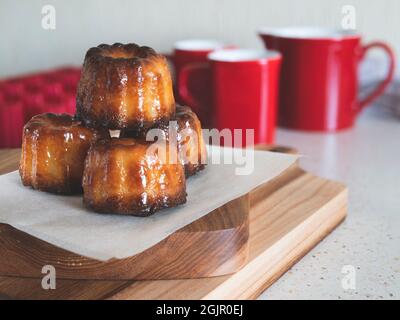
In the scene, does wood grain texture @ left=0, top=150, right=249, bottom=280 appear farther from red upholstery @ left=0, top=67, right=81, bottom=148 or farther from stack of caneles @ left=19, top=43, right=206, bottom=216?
red upholstery @ left=0, top=67, right=81, bottom=148

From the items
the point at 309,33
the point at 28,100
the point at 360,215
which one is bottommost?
the point at 360,215

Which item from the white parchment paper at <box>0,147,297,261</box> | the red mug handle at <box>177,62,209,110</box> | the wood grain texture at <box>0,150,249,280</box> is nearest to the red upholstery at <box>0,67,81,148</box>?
the red mug handle at <box>177,62,209,110</box>

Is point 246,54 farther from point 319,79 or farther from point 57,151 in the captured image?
point 57,151

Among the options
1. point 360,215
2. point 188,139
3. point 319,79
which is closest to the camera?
point 188,139

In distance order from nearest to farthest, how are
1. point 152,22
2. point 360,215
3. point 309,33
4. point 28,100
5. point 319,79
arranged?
point 360,215, point 28,100, point 319,79, point 309,33, point 152,22

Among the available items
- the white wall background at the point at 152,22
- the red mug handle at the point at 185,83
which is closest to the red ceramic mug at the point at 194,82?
the red mug handle at the point at 185,83

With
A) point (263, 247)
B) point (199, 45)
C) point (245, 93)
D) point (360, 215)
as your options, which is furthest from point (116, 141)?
point (199, 45)
